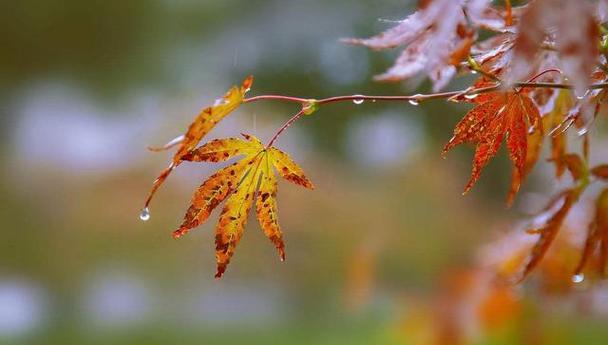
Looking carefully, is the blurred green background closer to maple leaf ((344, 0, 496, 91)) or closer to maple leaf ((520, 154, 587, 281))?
maple leaf ((520, 154, 587, 281))

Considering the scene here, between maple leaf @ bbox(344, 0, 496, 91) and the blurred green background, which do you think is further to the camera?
the blurred green background

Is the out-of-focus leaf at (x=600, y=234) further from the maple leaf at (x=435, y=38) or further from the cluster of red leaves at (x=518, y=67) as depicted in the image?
the maple leaf at (x=435, y=38)

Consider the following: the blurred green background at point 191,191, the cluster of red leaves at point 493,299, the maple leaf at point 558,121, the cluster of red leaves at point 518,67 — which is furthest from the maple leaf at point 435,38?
the blurred green background at point 191,191

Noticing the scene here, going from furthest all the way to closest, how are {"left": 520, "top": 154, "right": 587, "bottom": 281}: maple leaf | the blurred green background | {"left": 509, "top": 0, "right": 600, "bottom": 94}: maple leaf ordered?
the blurred green background
{"left": 520, "top": 154, "right": 587, "bottom": 281}: maple leaf
{"left": 509, "top": 0, "right": 600, "bottom": 94}: maple leaf

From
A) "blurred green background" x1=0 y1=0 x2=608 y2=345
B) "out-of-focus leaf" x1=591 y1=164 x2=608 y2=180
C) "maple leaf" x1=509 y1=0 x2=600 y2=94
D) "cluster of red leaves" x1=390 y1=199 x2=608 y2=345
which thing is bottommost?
"maple leaf" x1=509 y1=0 x2=600 y2=94

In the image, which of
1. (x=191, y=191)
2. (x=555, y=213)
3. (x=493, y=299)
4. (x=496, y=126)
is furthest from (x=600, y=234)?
(x=191, y=191)

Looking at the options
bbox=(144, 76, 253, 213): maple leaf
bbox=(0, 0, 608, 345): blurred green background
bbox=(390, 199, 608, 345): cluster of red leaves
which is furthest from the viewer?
bbox=(0, 0, 608, 345): blurred green background

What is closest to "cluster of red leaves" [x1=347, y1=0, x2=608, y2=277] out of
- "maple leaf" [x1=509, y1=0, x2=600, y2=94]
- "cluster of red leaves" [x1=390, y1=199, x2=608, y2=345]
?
"maple leaf" [x1=509, y1=0, x2=600, y2=94]

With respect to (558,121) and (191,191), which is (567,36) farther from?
(191,191)
